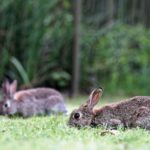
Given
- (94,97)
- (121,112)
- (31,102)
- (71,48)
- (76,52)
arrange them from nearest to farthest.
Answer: (121,112), (94,97), (31,102), (76,52), (71,48)

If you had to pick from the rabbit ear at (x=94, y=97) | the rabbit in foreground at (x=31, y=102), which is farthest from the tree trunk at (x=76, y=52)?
the rabbit ear at (x=94, y=97)

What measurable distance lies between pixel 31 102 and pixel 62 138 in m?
3.65

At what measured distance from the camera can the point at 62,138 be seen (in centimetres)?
536

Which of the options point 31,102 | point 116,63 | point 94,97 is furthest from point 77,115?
point 116,63

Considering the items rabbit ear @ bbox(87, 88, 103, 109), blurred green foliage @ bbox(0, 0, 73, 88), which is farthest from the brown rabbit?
blurred green foliage @ bbox(0, 0, 73, 88)

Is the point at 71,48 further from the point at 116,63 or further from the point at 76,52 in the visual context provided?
the point at 116,63

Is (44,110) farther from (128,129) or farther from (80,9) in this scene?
(80,9)

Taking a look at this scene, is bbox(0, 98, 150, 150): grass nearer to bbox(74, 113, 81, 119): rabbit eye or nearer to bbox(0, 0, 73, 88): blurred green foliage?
bbox(74, 113, 81, 119): rabbit eye

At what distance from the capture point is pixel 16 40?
12781mm

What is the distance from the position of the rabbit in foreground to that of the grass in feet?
7.15

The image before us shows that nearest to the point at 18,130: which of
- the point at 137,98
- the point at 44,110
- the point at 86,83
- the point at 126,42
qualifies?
the point at 137,98

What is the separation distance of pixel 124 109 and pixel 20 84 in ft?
19.3

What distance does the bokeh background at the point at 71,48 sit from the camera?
12562 mm

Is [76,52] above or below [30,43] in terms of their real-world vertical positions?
below
